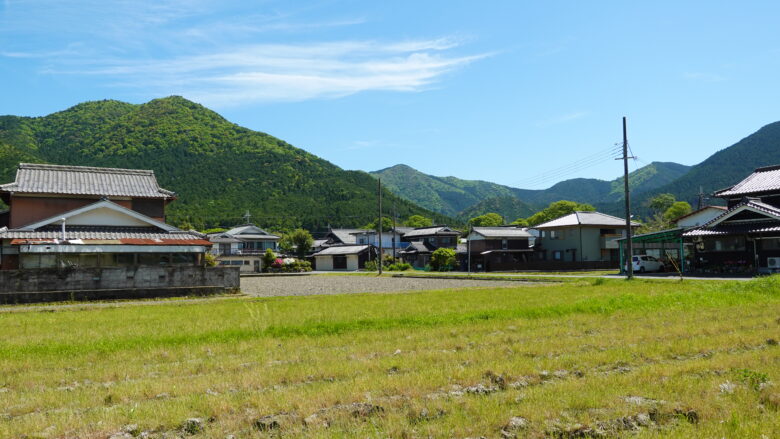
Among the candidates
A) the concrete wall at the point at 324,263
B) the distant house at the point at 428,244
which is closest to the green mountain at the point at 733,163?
the distant house at the point at 428,244

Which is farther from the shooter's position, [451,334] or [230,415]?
[451,334]

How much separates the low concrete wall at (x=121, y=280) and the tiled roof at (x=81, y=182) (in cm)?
859

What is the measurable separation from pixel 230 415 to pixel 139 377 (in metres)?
2.73

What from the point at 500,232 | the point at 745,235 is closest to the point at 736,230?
the point at 745,235

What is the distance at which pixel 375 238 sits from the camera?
8431 centimetres

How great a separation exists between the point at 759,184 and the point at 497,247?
104 feet

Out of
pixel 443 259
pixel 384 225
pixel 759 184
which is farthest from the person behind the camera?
pixel 384 225

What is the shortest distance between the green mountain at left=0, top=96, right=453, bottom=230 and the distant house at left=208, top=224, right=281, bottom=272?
13248 millimetres

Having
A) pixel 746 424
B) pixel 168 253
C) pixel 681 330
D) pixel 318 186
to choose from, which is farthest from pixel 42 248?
pixel 318 186

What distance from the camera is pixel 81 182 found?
101 feet

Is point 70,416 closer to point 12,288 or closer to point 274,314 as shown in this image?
point 274,314

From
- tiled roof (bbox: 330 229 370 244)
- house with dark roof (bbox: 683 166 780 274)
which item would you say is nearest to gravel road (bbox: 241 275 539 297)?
house with dark roof (bbox: 683 166 780 274)

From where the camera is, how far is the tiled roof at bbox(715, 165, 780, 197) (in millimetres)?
38625

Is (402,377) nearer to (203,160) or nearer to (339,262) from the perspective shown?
(339,262)
